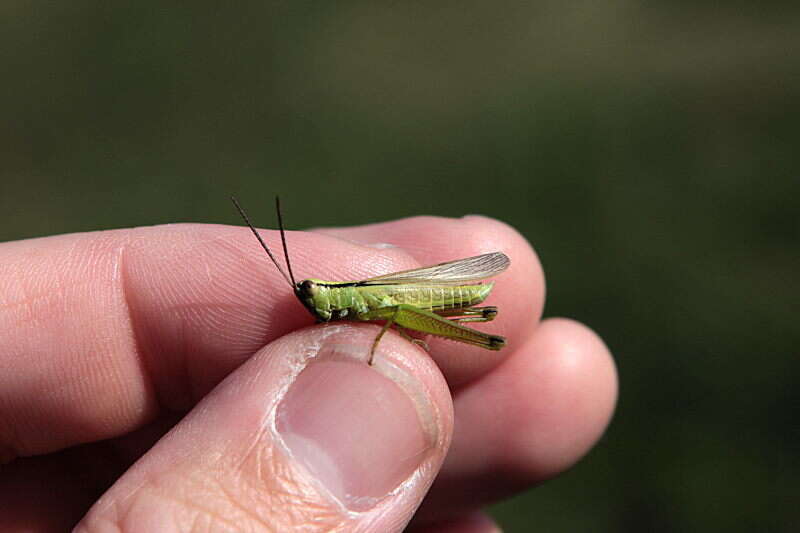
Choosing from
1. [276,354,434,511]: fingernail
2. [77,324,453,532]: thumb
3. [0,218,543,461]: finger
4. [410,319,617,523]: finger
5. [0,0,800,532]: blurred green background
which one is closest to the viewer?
[77,324,453,532]: thumb

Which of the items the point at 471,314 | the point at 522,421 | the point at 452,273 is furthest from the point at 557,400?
the point at 452,273

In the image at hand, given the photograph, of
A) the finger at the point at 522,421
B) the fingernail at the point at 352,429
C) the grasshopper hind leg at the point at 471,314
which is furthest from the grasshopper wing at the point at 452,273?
the finger at the point at 522,421

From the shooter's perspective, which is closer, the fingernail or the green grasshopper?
the fingernail

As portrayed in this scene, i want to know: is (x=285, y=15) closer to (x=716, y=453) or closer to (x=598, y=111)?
(x=598, y=111)

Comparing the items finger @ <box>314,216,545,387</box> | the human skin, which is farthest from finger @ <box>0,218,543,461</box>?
finger @ <box>314,216,545,387</box>

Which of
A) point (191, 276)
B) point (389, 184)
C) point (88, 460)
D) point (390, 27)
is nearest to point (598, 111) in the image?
point (389, 184)

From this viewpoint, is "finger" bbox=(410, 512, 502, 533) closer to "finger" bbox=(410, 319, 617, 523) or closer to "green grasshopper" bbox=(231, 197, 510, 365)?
"finger" bbox=(410, 319, 617, 523)
